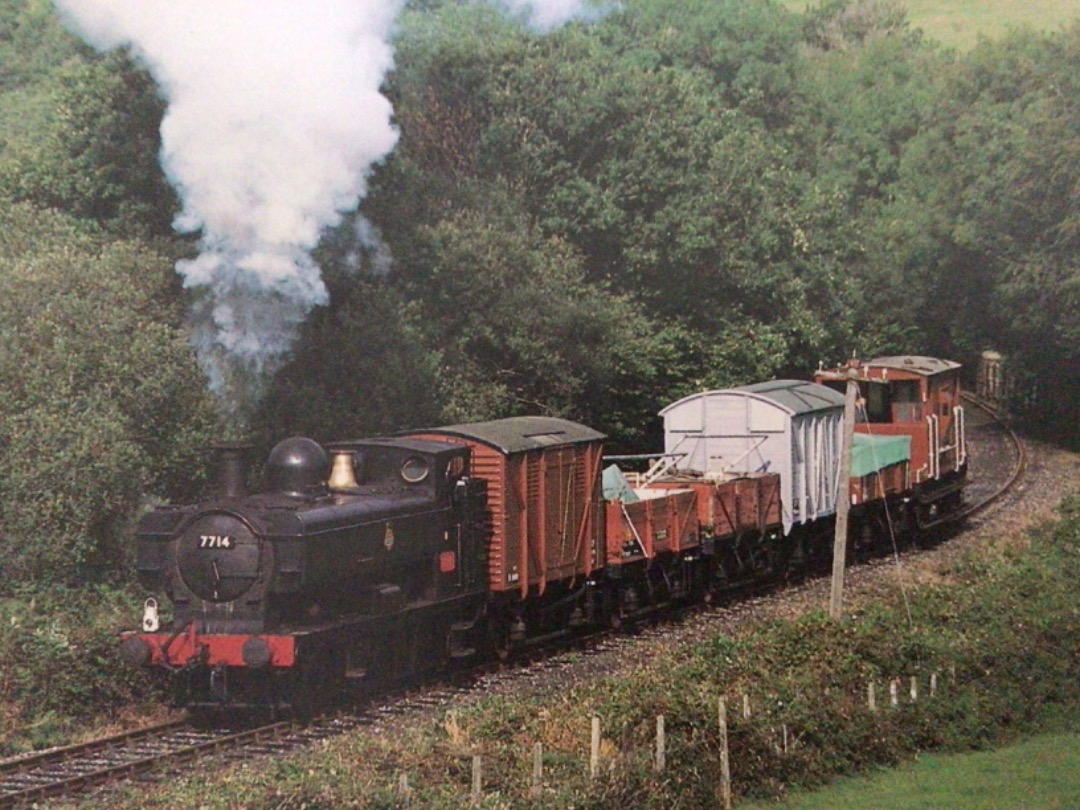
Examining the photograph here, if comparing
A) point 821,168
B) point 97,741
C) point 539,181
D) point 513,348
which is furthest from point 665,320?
point 821,168

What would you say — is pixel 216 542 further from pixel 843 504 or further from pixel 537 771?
pixel 843 504

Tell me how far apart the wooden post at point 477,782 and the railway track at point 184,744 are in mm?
3768

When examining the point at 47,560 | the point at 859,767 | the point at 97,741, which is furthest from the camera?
the point at 47,560

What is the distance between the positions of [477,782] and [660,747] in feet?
8.21

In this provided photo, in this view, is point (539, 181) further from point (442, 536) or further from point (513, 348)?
point (442, 536)

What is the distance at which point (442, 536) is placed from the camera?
20125 millimetres

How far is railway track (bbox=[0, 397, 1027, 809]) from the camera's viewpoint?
15727 millimetres

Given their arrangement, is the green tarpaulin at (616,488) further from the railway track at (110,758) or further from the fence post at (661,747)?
the fence post at (661,747)

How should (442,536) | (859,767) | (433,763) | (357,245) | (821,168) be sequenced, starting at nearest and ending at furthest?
(433,763)
(859,767)
(442,536)
(357,245)
(821,168)

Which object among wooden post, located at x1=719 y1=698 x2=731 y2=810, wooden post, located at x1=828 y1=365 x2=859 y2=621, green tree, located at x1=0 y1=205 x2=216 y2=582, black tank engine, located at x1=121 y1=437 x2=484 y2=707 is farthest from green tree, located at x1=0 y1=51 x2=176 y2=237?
wooden post, located at x1=719 y1=698 x2=731 y2=810

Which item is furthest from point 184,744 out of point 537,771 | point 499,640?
point 499,640

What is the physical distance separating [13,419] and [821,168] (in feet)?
176

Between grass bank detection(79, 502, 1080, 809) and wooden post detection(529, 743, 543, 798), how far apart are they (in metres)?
0.06

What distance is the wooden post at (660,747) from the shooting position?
50.7ft
